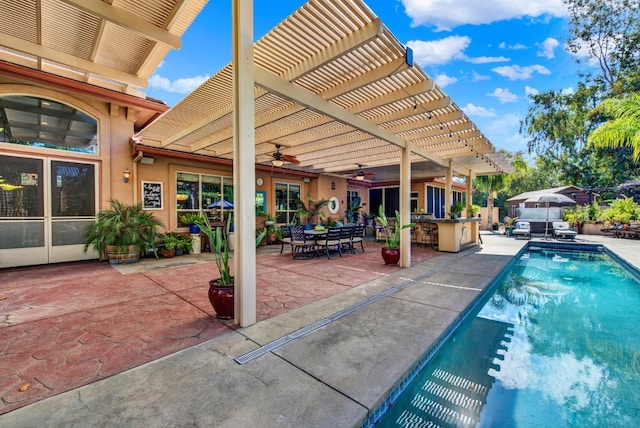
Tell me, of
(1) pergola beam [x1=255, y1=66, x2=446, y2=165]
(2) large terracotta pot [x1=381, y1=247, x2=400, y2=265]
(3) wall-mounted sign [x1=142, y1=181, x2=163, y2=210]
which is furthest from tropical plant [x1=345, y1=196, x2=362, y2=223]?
(3) wall-mounted sign [x1=142, y1=181, x2=163, y2=210]

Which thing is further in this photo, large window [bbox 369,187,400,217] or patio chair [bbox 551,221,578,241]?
large window [bbox 369,187,400,217]

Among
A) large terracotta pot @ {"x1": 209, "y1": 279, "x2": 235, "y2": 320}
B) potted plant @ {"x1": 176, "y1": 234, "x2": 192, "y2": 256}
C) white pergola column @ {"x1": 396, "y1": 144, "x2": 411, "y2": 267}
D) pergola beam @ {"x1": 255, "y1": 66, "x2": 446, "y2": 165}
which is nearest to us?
large terracotta pot @ {"x1": 209, "y1": 279, "x2": 235, "y2": 320}

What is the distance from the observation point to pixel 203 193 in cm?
927

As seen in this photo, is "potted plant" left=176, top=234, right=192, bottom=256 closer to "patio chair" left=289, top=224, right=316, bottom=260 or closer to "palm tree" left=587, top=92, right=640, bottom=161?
"patio chair" left=289, top=224, right=316, bottom=260

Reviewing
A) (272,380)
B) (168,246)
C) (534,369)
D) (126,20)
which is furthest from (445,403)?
(168,246)

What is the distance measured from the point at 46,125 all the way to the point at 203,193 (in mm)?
4088

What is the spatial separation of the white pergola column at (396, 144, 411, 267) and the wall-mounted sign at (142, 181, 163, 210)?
23.5 ft

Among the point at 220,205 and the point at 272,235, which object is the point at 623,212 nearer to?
the point at 272,235

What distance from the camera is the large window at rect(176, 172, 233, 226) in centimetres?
876

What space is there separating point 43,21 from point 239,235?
4429 millimetres

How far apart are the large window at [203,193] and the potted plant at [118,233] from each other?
66.8 inches

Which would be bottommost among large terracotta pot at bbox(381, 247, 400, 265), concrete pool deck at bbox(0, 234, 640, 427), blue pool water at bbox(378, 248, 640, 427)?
blue pool water at bbox(378, 248, 640, 427)

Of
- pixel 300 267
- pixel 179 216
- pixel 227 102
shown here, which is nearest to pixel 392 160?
pixel 300 267

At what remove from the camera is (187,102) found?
16.1 ft
